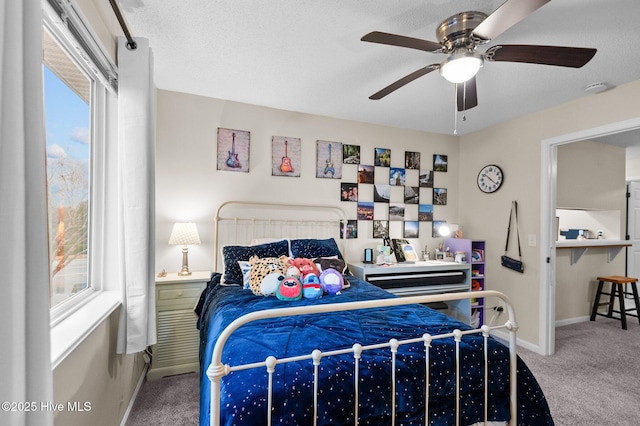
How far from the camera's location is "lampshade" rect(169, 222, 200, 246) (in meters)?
2.62

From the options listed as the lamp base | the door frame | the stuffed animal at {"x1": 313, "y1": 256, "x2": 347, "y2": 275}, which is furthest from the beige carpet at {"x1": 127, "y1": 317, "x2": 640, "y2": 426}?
the stuffed animal at {"x1": 313, "y1": 256, "x2": 347, "y2": 275}

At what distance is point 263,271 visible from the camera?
2.28 meters

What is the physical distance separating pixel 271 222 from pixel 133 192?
161cm

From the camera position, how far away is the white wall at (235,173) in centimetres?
287

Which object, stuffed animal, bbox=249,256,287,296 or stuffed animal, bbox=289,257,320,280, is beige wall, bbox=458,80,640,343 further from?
stuffed animal, bbox=249,256,287,296

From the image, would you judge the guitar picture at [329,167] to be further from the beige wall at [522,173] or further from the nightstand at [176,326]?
the beige wall at [522,173]

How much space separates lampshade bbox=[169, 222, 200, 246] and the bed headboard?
30cm

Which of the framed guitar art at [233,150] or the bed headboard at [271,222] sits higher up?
the framed guitar art at [233,150]

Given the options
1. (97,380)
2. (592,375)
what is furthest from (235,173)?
(592,375)

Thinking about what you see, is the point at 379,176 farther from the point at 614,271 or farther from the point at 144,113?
the point at 614,271

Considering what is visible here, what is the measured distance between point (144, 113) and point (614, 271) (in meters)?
6.00

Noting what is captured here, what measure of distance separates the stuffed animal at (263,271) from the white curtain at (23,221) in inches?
57.9

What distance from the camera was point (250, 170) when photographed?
317 centimetres

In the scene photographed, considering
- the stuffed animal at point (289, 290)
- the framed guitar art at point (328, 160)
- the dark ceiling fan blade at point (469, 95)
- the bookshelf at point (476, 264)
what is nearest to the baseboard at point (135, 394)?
the stuffed animal at point (289, 290)
